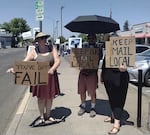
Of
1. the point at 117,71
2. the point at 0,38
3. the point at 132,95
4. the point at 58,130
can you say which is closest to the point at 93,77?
the point at 117,71

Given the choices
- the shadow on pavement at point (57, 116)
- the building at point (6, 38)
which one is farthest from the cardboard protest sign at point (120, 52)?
the building at point (6, 38)

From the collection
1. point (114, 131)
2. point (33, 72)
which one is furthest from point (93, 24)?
point (114, 131)

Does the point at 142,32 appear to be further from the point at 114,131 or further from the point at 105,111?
the point at 114,131

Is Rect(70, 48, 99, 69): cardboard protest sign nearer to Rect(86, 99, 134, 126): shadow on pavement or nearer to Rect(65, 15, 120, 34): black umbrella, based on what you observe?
Rect(65, 15, 120, 34): black umbrella

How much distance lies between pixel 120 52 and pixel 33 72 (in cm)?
161

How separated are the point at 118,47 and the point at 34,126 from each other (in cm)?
216

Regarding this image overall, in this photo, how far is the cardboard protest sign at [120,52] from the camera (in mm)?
7000

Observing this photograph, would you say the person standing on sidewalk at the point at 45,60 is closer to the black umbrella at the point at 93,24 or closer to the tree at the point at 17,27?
the black umbrella at the point at 93,24

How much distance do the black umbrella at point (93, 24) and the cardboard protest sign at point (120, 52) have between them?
0.89 m

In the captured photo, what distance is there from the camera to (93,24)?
27.7ft

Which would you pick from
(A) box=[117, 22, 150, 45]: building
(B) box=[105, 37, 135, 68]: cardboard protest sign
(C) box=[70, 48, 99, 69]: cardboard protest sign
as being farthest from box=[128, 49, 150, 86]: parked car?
(A) box=[117, 22, 150, 45]: building

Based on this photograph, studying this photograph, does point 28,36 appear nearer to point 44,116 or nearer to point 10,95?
point 10,95

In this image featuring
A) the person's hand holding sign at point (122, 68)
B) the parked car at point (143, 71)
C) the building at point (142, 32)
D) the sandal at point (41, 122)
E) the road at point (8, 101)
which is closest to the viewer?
the person's hand holding sign at point (122, 68)

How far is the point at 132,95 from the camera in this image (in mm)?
10930
